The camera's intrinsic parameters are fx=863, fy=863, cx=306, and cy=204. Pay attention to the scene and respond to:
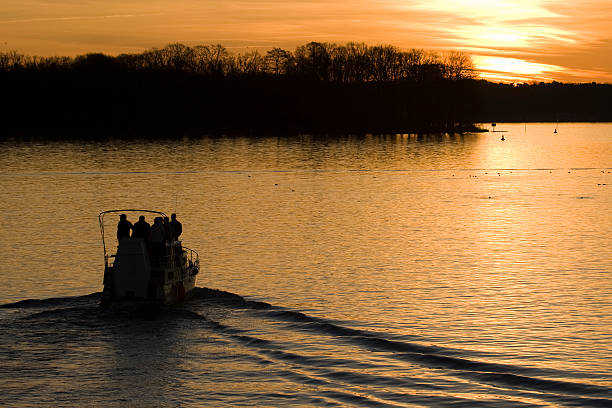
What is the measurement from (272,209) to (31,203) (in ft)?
62.7

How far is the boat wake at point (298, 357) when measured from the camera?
71.6ft

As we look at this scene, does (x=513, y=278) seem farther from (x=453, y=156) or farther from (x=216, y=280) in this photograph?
(x=453, y=156)

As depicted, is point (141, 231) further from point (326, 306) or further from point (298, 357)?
point (298, 357)

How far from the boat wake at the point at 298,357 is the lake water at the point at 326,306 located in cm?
8

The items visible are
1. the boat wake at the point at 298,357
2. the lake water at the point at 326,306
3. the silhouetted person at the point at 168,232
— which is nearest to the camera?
the boat wake at the point at 298,357

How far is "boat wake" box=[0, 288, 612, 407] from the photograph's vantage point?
21.8m

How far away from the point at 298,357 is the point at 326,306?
6.88 m

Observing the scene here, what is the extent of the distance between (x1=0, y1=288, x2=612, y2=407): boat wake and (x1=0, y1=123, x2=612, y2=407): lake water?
3.2 inches

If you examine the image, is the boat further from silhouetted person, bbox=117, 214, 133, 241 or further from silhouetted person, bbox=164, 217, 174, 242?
silhouetted person, bbox=117, 214, 133, 241

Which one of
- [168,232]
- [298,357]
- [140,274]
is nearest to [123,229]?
[168,232]

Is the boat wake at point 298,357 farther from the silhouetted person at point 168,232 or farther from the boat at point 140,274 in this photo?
the silhouetted person at point 168,232

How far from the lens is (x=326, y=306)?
31.7 m

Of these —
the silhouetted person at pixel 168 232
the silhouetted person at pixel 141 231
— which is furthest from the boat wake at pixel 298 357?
the silhouetted person at pixel 141 231

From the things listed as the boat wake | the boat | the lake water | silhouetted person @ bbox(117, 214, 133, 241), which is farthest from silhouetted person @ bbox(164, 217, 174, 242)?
the lake water
